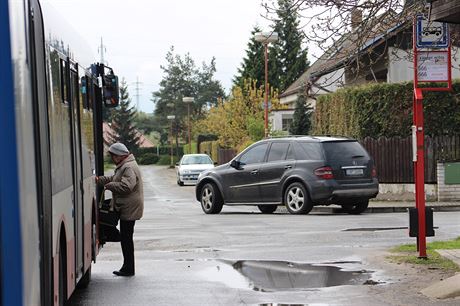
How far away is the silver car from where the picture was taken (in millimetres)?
46688

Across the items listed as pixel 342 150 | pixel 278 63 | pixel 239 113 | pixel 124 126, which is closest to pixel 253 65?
pixel 278 63

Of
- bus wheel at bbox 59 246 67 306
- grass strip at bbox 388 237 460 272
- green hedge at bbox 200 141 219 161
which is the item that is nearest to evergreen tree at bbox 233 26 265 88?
green hedge at bbox 200 141 219 161

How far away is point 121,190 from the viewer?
1193cm

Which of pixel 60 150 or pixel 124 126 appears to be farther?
pixel 124 126

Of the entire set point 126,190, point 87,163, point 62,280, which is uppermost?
point 87,163

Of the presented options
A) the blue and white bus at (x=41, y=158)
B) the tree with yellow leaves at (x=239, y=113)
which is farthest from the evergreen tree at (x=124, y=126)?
the blue and white bus at (x=41, y=158)

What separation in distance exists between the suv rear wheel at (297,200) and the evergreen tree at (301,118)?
978 inches

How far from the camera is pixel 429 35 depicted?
1197 centimetres

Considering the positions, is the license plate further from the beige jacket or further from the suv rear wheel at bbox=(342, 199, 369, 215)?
the beige jacket

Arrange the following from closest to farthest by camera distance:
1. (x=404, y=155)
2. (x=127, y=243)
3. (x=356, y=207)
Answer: (x=127, y=243)
(x=356, y=207)
(x=404, y=155)

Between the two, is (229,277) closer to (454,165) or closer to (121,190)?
(121,190)

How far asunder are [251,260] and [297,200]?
28.7ft

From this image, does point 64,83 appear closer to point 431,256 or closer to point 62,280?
point 62,280

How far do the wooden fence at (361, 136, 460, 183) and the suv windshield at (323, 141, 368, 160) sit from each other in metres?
5.56
